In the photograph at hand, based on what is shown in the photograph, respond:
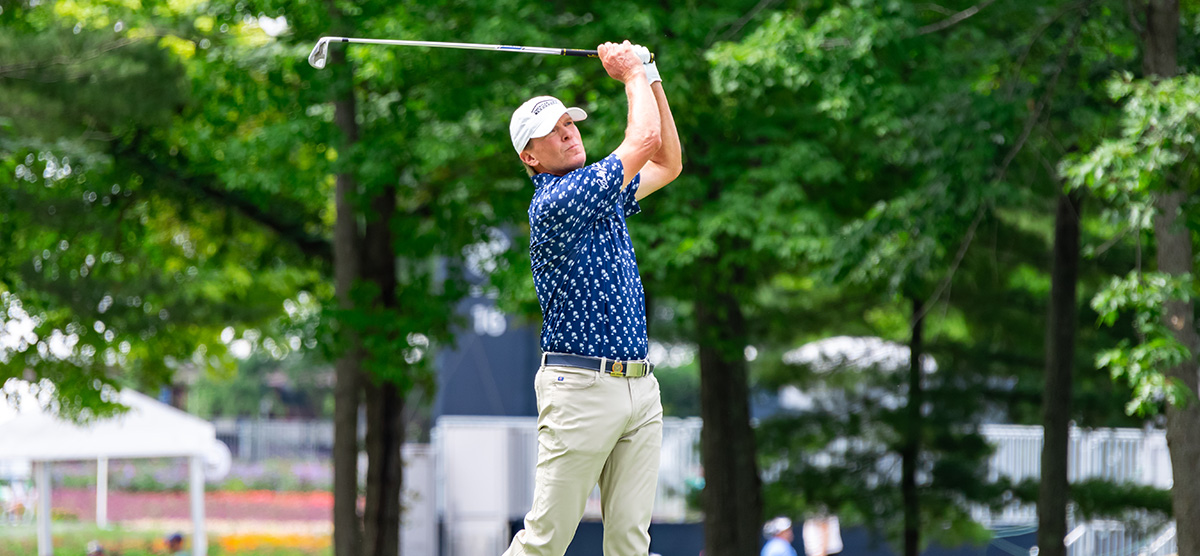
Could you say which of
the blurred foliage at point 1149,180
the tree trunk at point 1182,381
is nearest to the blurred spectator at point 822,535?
the tree trunk at point 1182,381

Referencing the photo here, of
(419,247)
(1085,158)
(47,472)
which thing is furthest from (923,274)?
(47,472)

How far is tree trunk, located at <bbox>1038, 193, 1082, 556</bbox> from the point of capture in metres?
11.4

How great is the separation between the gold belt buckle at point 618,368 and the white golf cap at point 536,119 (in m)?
0.62

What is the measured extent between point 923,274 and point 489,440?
436 inches

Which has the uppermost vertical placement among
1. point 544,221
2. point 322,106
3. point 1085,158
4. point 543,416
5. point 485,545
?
point 322,106

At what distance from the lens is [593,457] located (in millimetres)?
3322

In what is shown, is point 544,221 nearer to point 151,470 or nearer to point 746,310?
point 746,310

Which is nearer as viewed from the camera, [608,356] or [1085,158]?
[608,356]

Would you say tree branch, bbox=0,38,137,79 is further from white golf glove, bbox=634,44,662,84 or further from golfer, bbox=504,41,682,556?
white golf glove, bbox=634,44,662,84

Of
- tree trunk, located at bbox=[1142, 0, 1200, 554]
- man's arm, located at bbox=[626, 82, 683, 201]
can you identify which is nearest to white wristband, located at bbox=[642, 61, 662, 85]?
man's arm, located at bbox=[626, 82, 683, 201]

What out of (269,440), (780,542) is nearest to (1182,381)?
(780,542)

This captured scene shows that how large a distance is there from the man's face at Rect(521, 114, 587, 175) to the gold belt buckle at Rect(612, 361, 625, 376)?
52 centimetres

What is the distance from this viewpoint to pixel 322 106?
11.9 meters

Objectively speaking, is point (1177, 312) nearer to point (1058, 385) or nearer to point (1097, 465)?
point (1058, 385)
